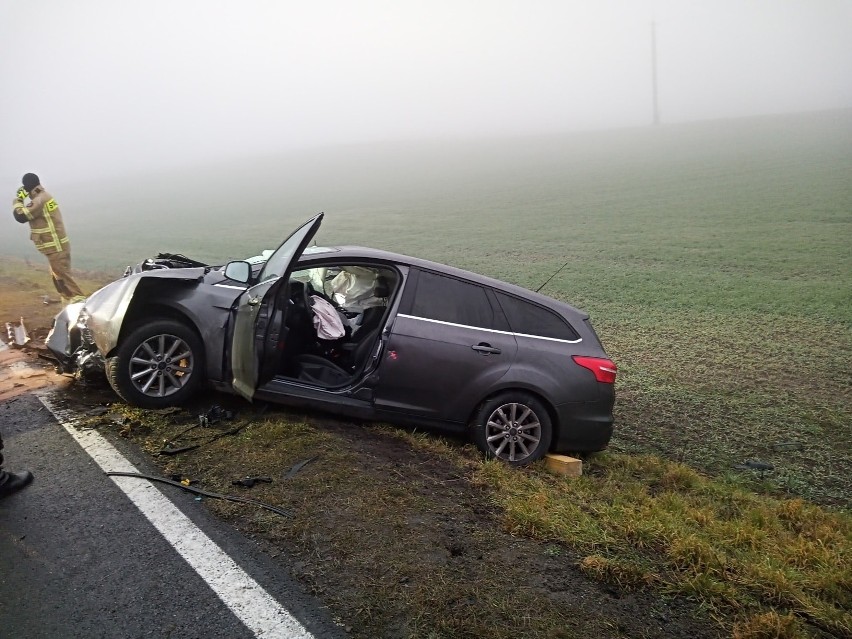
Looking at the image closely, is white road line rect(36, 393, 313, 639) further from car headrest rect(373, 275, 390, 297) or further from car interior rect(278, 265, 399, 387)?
car headrest rect(373, 275, 390, 297)

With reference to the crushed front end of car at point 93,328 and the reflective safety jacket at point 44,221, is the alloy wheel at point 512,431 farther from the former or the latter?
the reflective safety jacket at point 44,221

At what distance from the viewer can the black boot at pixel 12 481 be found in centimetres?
438

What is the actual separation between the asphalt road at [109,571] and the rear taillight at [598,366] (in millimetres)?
2989

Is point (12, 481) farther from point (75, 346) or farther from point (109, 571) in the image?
point (75, 346)

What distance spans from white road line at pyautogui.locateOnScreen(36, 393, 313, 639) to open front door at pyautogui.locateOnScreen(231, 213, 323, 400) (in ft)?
3.41

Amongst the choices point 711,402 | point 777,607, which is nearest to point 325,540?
point 777,607

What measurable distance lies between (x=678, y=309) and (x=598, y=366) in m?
8.64

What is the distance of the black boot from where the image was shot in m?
4.38

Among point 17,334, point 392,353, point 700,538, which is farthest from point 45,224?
point 700,538

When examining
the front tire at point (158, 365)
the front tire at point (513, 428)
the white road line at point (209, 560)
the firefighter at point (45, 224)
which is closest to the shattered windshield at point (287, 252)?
the front tire at point (158, 365)

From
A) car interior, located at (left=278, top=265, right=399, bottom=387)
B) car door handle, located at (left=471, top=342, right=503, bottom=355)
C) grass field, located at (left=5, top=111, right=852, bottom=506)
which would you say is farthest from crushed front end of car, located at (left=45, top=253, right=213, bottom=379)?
grass field, located at (left=5, top=111, right=852, bottom=506)

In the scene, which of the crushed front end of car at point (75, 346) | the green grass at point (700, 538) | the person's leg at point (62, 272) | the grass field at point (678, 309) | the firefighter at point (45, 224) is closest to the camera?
the green grass at point (700, 538)

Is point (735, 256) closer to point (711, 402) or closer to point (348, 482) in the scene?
point (711, 402)

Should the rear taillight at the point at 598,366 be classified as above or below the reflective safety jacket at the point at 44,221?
below
